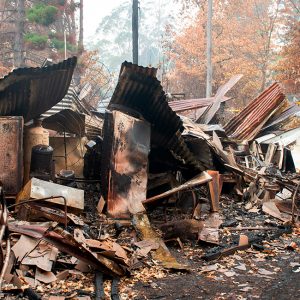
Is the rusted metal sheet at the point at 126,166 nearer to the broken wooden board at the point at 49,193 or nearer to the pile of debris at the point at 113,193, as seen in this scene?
the pile of debris at the point at 113,193

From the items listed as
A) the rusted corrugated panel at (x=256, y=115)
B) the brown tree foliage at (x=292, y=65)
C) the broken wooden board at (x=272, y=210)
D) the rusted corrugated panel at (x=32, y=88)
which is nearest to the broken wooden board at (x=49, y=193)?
the rusted corrugated panel at (x=32, y=88)

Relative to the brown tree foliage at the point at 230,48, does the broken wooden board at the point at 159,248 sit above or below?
below

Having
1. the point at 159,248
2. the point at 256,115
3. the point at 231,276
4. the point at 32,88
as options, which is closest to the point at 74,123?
the point at 32,88

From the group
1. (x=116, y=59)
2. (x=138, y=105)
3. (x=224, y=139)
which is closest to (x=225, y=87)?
(x=224, y=139)

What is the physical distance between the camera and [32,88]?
712cm

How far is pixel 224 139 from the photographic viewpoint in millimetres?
11859

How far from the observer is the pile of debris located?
460cm

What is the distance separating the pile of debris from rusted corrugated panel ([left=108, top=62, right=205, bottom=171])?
0.02m

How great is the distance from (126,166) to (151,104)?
1.28 meters

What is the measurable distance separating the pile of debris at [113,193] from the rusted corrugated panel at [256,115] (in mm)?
3556

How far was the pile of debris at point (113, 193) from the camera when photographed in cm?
460

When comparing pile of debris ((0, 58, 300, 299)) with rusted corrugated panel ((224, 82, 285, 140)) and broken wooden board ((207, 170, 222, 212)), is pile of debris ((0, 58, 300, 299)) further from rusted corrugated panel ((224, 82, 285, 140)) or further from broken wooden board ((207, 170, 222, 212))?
rusted corrugated panel ((224, 82, 285, 140))

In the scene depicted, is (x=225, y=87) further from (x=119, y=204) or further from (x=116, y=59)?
(x=116, y=59)

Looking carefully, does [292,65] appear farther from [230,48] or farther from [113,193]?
[113,193]
